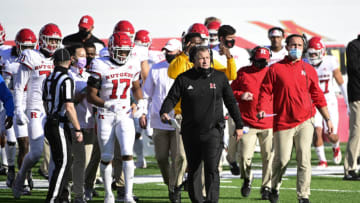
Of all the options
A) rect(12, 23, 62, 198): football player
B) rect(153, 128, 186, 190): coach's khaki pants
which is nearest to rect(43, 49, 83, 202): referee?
rect(12, 23, 62, 198): football player

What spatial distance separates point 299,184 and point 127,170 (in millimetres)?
2051

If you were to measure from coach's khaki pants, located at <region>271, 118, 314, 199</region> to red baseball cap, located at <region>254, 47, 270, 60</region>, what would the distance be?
61.7 inches

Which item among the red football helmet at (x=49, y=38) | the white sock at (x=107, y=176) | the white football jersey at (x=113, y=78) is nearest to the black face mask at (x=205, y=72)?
the white football jersey at (x=113, y=78)

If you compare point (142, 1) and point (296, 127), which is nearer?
point (296, 127)

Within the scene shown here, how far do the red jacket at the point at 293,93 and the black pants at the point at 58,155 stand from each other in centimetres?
260

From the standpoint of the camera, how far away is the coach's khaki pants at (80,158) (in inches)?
428

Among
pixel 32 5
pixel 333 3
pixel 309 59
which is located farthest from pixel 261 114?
pixel 333 3

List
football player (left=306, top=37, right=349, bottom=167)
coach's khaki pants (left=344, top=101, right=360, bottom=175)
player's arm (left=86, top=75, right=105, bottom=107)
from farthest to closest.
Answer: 1. football player (left=306, top=37, right=349, bottom=167)
2. coach's khaki pants (left=344, top=101, right=360, bottom=175)
3. player's arm (left=86, top=75, right=105, bottom=107)

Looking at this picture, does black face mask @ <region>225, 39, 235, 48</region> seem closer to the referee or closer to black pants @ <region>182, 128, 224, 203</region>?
black pants @ <region>182, 128, 224, 203</region>

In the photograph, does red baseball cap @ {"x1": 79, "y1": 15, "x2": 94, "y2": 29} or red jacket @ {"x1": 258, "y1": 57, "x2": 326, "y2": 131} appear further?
red baseball cap @ {"x1": 79, "y1": 15, "x2": 94, "y2": 29}

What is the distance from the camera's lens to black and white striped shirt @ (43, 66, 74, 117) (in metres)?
9.98

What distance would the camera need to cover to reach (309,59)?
48.0ft

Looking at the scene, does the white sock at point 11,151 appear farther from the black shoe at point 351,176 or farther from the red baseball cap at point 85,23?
→ the black shoe at point 351,176

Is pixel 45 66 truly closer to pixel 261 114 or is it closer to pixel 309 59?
pixel 261 114
